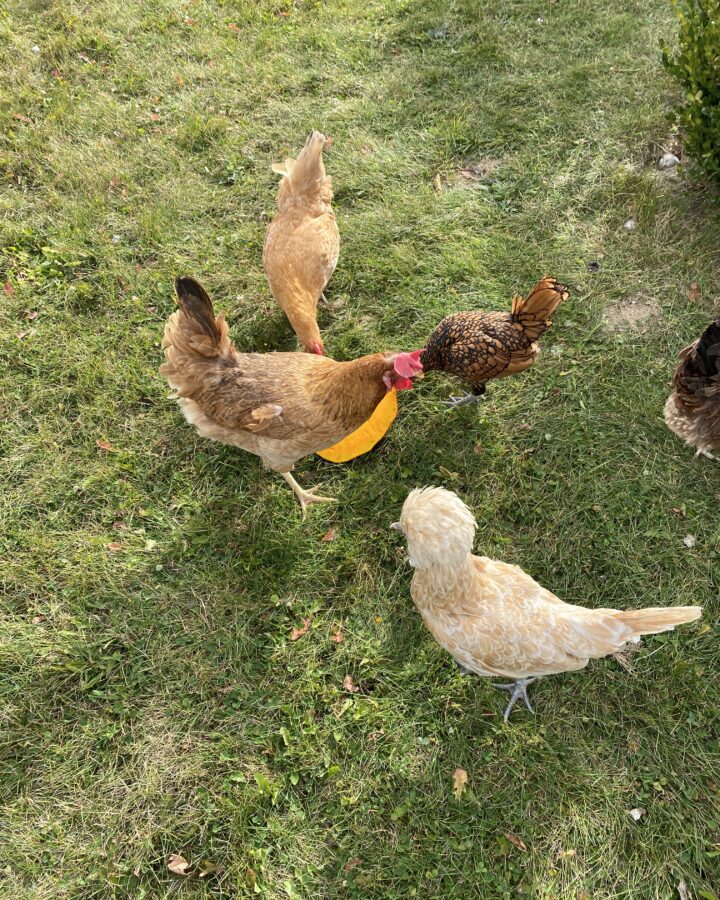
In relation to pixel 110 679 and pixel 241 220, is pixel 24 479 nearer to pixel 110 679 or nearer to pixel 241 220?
pixel 110 679

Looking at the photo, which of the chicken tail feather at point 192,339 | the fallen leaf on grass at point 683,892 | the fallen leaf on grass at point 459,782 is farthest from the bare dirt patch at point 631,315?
the fallen leaf on grass at point 683,892

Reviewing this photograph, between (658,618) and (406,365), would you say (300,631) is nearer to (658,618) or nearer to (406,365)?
(406,365)

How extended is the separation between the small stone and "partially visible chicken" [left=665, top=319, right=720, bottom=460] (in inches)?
120

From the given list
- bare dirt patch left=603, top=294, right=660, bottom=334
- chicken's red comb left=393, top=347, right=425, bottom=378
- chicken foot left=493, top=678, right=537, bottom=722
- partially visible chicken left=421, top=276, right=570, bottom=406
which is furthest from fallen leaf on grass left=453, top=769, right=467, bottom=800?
bare dirt patch left=603, top=294, right=660, bottom=334

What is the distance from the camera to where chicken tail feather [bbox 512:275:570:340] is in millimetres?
3547

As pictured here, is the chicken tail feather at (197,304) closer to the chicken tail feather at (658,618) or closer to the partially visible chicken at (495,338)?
the partially visible chicken at (495,338)

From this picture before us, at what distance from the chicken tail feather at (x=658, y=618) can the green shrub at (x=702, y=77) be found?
4496 mm

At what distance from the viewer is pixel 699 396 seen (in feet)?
11.8

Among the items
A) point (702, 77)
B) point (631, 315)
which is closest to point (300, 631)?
point (631, 315)

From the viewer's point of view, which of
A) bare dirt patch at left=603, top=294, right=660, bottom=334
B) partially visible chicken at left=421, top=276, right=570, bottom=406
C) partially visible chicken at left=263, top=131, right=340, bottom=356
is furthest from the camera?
bare dirt patch at left=603, top=294, right=660, bottom=334

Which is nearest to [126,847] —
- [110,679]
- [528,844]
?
[110,679]

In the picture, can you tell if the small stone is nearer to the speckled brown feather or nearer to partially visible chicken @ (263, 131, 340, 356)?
the speckled brown feather

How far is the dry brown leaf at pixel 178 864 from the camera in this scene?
310cm

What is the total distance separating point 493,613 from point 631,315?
354 cm
